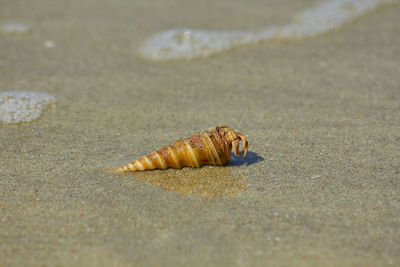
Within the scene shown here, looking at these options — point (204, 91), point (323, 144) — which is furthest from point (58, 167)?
point (323, 144)

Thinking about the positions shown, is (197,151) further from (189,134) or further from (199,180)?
(189,134)

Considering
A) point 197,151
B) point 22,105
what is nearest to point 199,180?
point 197,151

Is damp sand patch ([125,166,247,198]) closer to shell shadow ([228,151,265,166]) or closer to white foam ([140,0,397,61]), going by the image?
shell shadow ([228,151,265,166])

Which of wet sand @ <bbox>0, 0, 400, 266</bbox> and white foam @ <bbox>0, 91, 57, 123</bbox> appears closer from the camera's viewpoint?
wet sand @ <bbox>0, 0, 400, 266</bbox>

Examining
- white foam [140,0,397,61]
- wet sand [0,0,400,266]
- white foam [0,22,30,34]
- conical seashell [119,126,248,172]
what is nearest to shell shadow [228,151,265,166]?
wet sand [0,0,400,266]

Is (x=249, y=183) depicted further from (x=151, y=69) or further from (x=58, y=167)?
(x=151, y=69)

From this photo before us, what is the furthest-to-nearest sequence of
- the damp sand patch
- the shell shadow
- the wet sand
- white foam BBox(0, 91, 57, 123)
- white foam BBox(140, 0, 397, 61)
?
white foam BBox(140, 0, 397, 61)
white foam BBox(0, 91, 57, 123)
the shell shadow
the damp sand patch
the wet sand
